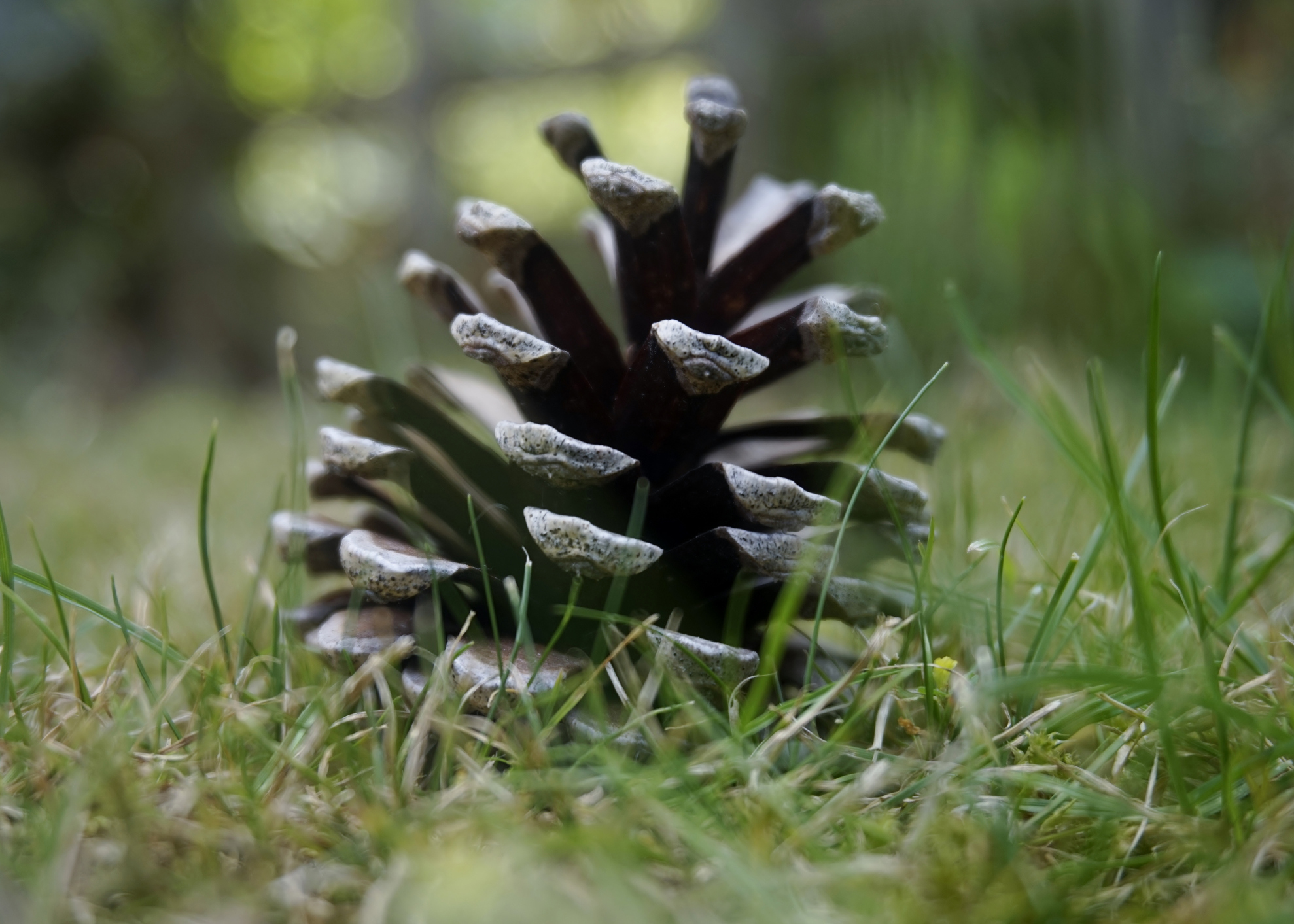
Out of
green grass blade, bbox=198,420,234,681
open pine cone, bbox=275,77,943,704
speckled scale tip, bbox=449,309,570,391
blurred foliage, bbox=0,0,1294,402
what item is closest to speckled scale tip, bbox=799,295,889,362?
open pine cone, bbox=275,77,943,704

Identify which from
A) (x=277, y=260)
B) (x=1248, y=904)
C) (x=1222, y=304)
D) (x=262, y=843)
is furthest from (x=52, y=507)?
(x=277, y=260)

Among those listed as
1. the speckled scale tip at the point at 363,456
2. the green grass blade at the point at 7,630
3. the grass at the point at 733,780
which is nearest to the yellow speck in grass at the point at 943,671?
the grass at the point at 733,780

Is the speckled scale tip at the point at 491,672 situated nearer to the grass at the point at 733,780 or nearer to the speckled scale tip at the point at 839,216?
the grass at the point at 733,780

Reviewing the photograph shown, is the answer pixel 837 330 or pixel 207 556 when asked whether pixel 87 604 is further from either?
pixel 837 330

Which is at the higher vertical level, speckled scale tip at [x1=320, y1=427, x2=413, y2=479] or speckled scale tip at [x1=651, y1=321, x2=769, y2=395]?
speckled scale tip at [x1=651, y1=321, x2=769, y2=395]

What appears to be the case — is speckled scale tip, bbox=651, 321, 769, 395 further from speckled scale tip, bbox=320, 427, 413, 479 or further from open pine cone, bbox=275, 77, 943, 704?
speckled scale tip, bbox=320, 427, 413, 479

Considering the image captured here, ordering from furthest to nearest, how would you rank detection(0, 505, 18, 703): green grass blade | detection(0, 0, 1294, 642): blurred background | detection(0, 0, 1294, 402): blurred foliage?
detection(0, 0, 1294, 402): blurred foliage, detection(0, 0, 1294, 642): blurred background, detection(0, 505, 18, 703): green grass blade
